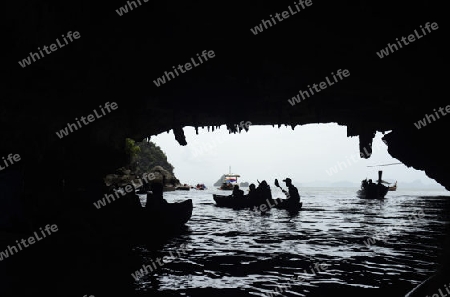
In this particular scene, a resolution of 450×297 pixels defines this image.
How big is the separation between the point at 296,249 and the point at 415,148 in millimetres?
7311

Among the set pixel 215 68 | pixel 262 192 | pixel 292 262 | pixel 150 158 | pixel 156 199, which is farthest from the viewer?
pixel 150 158

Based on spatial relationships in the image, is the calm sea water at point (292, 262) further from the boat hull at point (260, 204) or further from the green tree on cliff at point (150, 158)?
the green tree on cliff at point (150, 158)

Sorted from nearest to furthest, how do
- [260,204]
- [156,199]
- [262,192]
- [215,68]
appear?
1. [215,68]
2. [156,199]
3. [260,204]
4. [262,192]

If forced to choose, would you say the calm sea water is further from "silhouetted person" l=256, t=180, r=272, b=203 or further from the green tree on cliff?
the green tree on cliff

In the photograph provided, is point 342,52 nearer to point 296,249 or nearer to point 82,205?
point 296,249

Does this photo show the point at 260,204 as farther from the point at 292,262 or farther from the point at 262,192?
the point at 292,262

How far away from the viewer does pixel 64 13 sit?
5.57 meters

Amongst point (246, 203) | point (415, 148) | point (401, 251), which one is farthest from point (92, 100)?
point (246, 203)

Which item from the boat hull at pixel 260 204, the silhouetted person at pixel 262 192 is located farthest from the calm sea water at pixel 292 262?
the silhouetted person at pixel 262 192

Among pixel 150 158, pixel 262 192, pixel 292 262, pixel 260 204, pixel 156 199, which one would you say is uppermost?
pixel 150 158

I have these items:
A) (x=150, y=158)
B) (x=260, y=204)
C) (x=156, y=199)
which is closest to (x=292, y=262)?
(x=156, y=199)

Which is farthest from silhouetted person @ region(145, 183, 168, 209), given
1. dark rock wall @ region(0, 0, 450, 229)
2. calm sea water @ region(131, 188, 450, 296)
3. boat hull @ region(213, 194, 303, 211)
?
boat hull @ region(213, 194, 303, 211)

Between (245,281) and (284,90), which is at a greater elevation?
(284,90)

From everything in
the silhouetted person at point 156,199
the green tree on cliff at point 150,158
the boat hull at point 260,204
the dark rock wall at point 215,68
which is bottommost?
the boat hull at point 260,204
